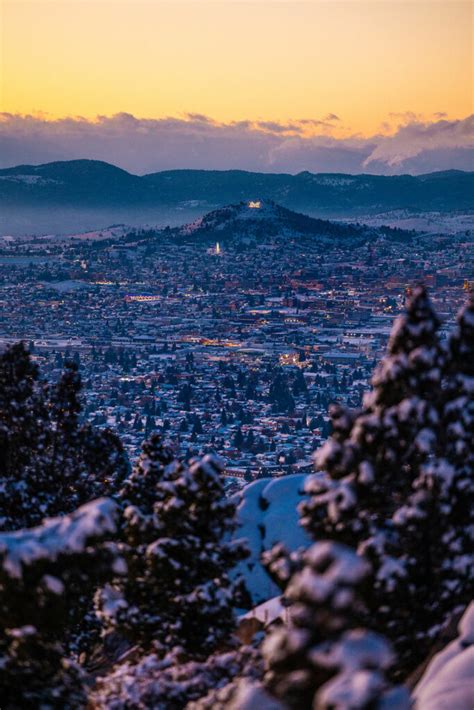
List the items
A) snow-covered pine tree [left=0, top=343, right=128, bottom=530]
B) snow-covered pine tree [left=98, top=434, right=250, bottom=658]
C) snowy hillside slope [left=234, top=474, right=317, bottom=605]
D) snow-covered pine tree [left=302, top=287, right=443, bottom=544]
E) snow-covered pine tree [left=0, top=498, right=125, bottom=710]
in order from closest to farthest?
snow-covered pine tree [left=0, top=498, right=125, bottom=710]
snow-covered pine tree [left=302, top=287, right=443, bottom=544]
snow-covered pine tree [left=98, top=434, right=250, bottom=658]
snow-covered pine tree [left=0, top=343, right=128, bottom=530]
snowy hillside slope [left=234, top=474, right=317, bottom=605]

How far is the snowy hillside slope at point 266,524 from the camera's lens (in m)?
20.2

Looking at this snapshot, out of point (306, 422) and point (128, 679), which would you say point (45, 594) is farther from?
point (306, 422)

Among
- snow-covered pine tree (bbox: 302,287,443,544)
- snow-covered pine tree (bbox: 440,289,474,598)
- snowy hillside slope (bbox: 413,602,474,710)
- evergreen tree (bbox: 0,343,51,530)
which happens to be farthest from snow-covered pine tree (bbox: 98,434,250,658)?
evergreen tree (bbox: 0,343,51,530)

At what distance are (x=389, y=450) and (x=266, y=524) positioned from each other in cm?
990

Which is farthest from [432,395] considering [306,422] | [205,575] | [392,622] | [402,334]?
[306,422]

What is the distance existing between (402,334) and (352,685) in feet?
21.1

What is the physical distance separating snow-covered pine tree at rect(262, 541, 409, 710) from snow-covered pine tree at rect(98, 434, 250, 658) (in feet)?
23.7

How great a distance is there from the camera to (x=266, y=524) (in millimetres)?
21266

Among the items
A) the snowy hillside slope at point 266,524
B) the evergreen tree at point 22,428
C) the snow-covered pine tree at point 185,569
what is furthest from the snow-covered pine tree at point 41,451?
the snow-covered pine tree at point 185,569

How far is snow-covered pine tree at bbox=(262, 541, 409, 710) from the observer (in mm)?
6402

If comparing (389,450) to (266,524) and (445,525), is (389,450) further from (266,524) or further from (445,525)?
(266,524)

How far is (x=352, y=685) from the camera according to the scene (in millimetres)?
6359

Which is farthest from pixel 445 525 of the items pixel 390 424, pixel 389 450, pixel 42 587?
pixel 42 587

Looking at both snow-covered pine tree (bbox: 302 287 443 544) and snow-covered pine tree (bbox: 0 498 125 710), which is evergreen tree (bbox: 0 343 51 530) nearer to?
snow-covered pine tree (bbox: 0 498 125 710)
